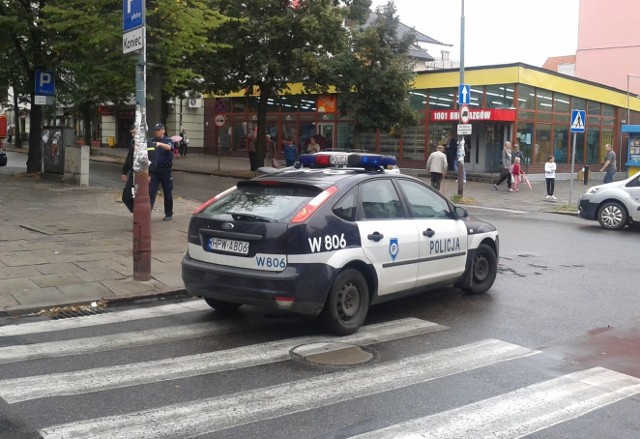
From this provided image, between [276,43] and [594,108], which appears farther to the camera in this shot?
[594,108]

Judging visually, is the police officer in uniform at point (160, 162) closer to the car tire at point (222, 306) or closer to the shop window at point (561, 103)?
the car tire at point (222, 306)

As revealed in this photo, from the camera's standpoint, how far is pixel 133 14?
28.3ft

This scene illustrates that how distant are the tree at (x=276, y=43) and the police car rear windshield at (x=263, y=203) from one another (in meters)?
18.2

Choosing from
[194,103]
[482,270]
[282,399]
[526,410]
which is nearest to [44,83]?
[482,270]

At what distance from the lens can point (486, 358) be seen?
599cm

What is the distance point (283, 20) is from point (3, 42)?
914 cm

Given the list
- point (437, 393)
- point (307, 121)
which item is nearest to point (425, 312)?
point (437, 393)

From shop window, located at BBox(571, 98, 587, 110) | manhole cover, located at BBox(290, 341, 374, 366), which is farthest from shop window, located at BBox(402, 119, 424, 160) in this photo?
manhole cover, located at BBox(290, 341, 374, 366)

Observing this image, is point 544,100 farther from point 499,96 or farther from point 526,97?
point 499,96

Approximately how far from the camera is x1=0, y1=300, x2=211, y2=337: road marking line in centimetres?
670

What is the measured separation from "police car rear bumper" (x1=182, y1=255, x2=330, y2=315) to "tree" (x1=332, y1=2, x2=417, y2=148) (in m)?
21.9

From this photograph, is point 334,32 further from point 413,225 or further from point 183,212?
point 413,225

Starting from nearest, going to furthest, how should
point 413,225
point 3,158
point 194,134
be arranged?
point 413,225, point 3,158, point 194,134

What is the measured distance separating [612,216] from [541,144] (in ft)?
54.5
